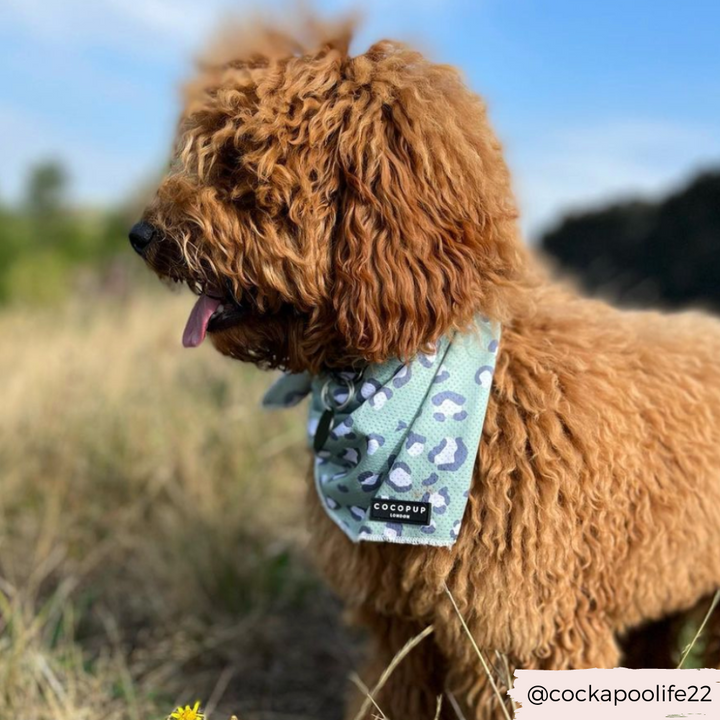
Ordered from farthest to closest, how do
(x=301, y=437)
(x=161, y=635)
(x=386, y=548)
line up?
1. (x=301, y=437)
2. (x=161, y=635)
3. (x=386, y=548)

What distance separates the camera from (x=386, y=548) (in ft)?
8.21

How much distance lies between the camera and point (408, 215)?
2.17 m

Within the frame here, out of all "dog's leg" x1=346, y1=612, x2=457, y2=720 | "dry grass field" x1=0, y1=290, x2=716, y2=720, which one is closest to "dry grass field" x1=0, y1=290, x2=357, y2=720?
"dry grass field" x1=0, y1=290, x2=716, y2=720

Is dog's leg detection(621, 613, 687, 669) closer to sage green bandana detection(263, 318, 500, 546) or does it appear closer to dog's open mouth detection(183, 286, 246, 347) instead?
sage green bandana detection(263, 318, 500, 546)

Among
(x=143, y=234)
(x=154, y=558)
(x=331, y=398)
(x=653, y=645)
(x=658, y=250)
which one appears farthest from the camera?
(x=658, y=250)

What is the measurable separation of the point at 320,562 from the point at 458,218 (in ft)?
4.12

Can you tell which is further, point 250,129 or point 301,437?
point 301,437

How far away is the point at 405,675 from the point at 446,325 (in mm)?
1356

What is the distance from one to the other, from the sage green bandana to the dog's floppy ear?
0.11 m

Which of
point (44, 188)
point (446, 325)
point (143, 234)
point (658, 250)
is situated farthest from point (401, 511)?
→ point (44, 188)

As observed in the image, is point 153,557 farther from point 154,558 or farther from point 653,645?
point 653,645

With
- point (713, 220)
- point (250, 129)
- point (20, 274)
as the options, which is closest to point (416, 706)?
point (250, 129)

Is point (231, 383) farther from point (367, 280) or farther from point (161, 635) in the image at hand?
point (367, 280)

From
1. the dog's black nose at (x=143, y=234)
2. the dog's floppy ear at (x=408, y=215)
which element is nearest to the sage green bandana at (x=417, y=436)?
the dog's floppy ear at (x=408, y=215)
